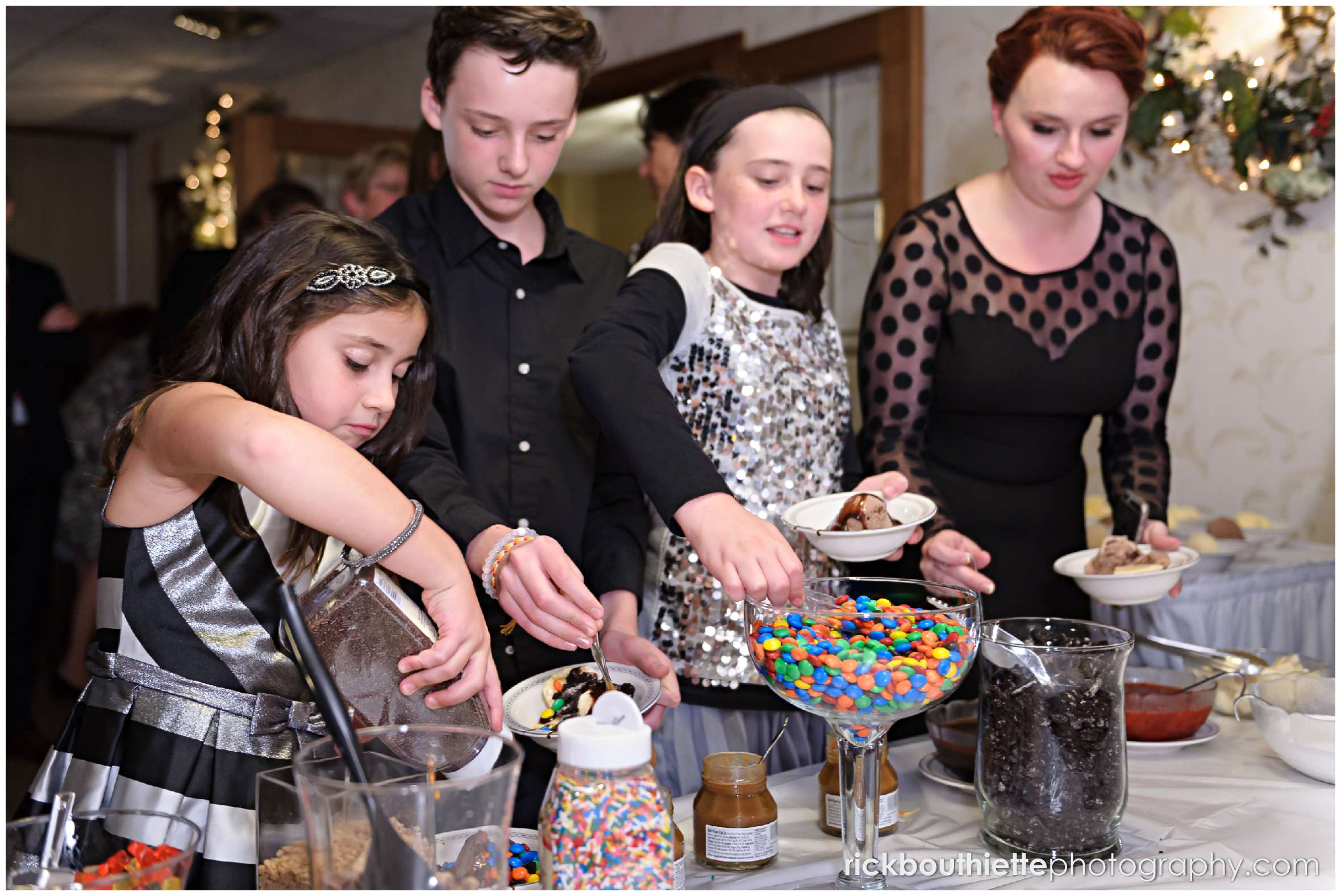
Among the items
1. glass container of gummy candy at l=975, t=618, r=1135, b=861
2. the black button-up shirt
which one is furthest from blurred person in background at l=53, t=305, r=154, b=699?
glass container of gummy candy at l=975, t=618, r=1135, b=861

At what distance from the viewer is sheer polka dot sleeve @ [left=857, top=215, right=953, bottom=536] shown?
1763 millimetres

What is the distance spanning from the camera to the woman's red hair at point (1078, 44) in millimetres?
1680

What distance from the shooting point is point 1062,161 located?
172 centimetres

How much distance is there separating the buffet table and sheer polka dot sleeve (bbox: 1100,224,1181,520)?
531 millimetres

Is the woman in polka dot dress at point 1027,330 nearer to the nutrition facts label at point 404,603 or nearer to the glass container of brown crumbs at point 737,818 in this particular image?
the glass container of brown crumbs at point 737,818

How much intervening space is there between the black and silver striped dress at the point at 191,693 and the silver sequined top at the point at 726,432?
21.2 inches

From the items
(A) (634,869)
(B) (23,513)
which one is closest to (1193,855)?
(A) (634,869)

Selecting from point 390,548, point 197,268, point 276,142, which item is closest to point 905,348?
point 390,548

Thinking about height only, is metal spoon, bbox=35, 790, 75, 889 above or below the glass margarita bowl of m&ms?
below

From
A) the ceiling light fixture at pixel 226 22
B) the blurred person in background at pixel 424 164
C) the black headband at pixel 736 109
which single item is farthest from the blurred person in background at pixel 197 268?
the ceiling light fixture at pixel 226 22

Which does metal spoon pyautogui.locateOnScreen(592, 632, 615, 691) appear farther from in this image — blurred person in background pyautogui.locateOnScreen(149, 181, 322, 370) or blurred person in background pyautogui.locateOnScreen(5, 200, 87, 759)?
blurred person in background pyautogui.locateOnScreen(5, 200, 87, 759)

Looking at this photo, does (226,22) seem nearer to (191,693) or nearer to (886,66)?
(886,66)

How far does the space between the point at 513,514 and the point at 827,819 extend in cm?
62

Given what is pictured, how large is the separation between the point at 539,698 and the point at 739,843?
0.25m
